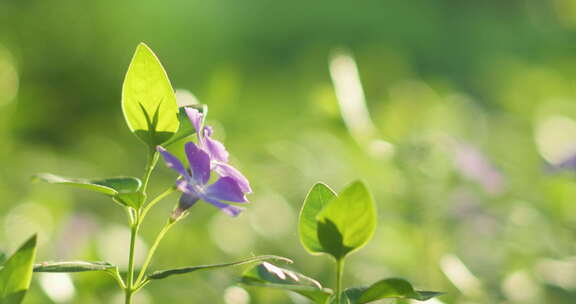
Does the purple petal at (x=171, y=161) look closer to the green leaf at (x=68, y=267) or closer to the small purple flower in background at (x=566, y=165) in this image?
the green leaf at (x=68, y=267)

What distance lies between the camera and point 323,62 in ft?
10.3

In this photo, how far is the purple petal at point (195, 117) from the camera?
1.78ft

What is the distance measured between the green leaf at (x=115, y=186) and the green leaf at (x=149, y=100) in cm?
4

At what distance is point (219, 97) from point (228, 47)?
3.19 m

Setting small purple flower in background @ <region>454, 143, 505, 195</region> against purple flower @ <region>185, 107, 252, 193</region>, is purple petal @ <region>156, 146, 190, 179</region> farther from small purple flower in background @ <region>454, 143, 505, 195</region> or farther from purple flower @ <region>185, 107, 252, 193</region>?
small purple flower in background @ <region>454, 143, 505, 195</region>

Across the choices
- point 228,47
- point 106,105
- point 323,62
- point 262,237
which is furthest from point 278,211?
point 228,47

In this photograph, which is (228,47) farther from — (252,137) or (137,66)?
(137,66)

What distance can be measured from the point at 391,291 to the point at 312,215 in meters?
0.07

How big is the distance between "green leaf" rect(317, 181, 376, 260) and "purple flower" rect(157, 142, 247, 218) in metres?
0.07

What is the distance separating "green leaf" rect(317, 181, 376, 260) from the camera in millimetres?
495

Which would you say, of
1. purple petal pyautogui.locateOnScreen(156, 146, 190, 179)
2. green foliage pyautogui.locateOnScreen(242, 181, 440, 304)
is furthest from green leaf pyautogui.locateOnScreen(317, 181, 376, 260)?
purple petal pyautogui.locateOnScreen(156, 146, 190, 179)

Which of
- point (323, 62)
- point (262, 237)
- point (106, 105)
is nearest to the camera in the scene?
point (262, 237)

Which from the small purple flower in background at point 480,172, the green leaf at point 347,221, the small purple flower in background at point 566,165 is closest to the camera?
the green leaf at point 347,221

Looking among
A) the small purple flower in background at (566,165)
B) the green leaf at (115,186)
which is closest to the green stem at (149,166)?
the green leaf at (115,186)
